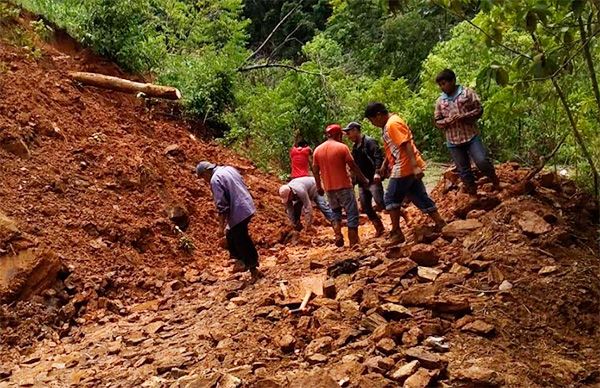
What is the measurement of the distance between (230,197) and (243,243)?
1.84 ft

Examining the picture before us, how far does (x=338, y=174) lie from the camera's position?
7234mm

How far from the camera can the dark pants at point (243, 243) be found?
663cm

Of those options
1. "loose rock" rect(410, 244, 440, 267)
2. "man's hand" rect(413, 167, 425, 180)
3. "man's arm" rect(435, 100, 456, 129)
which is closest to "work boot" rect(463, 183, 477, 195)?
"man's arm" rect(435, 100, 456, 129)

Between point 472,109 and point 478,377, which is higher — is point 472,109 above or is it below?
above

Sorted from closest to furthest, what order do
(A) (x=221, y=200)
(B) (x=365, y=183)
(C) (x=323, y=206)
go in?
(A) (x=221, y=200) → (B) (x=365, y=183) → (C) (x=323, y=206)

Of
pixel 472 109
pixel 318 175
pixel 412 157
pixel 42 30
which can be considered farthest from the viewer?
pixel 42 30

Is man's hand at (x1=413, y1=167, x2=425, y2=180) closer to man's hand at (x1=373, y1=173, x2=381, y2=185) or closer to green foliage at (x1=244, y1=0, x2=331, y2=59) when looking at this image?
man's hand at (x1=373, y1=173, x2=381, y2=185)

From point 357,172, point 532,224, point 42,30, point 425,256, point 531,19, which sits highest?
point 42,30

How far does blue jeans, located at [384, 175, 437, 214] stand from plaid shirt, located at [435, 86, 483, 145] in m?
0.82

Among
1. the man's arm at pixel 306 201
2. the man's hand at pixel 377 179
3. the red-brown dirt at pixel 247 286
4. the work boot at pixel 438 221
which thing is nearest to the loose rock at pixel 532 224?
the red-brown dirt at pixel 247 286

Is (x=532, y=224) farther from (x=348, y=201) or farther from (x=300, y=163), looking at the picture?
(x=300, y=163)

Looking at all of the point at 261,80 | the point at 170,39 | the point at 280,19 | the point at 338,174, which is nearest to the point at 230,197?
the point at 338,174

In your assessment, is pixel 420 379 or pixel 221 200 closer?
pixel 420 379

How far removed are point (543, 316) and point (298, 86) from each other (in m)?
10.6
